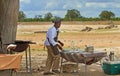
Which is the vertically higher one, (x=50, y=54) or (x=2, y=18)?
(x=2, y=18)

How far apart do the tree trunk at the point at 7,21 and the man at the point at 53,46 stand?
1.02 meters

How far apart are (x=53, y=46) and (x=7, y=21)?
1.47m

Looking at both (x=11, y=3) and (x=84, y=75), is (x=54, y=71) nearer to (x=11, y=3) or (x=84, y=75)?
(x=84, y=75)

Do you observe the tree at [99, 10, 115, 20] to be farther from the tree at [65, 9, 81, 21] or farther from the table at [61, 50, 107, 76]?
the table at [61, 50, 107, 76]

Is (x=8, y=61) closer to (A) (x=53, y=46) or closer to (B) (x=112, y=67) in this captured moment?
(A) (x=53, y=46)

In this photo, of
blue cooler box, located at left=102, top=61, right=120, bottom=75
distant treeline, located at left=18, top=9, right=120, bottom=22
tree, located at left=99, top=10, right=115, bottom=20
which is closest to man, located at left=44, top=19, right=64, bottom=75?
blue cooler box, located at left=102, top=61, right=120, bottom=75

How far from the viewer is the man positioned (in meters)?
14.4

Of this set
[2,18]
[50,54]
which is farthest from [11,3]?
[50,54]

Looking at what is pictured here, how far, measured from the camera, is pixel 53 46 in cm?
1446

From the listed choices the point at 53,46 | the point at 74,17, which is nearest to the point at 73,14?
the point at 74,17

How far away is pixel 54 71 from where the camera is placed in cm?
1506

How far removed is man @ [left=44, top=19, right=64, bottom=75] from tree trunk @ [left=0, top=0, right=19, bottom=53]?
1019mm

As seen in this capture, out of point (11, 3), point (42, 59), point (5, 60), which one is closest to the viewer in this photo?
point (5, 60)

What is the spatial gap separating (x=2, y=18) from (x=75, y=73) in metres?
2.71
